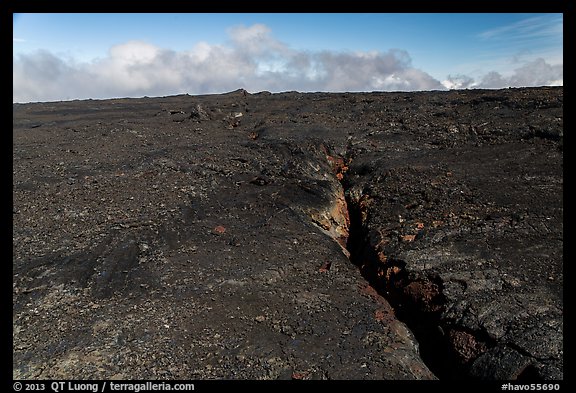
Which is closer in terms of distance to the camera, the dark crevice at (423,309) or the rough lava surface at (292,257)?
the rough lava surface at (292,257)

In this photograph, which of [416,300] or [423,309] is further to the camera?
[416,300]

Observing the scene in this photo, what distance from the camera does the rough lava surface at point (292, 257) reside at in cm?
593

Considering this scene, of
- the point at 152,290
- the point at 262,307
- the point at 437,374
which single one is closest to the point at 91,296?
the point at 152,290

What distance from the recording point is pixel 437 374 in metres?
6.26

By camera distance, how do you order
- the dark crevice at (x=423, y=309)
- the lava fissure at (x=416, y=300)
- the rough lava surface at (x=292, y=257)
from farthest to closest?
the lava fissure at (x=416, y=300) < the dark crevice at (x=423, y=309) < the rough lava surface at (x=292, y=257)

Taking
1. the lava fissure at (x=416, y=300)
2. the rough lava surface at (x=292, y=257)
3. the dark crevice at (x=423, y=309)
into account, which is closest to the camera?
the rough lava surface at (x=292, y=257)

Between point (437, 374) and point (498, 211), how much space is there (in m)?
4.35

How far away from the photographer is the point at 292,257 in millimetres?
8383

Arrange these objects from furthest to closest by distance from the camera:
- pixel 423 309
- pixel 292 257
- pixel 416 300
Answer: pixel 292 257, pixel 416 300, pixel 423 309

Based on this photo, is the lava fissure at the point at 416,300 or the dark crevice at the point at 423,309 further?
the lava fissure at the point at 416,300

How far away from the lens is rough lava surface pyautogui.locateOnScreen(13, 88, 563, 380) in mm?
5926

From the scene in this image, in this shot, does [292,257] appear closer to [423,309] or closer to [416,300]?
[416,300]

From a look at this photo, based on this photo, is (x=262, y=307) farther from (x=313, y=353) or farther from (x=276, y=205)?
(x=276, y=205)

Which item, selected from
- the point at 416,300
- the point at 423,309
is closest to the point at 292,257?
the point at 416,300
